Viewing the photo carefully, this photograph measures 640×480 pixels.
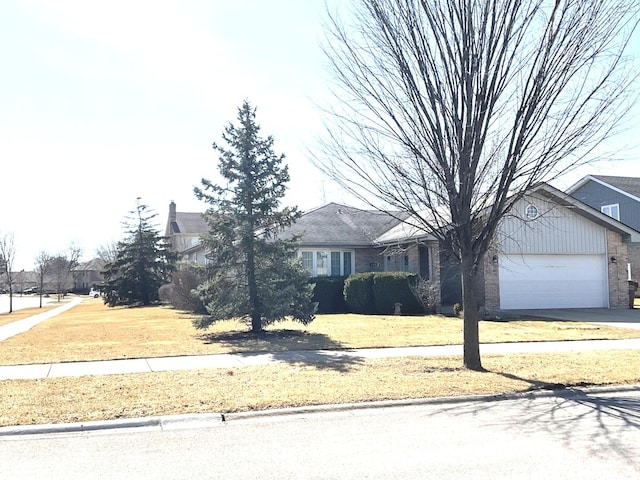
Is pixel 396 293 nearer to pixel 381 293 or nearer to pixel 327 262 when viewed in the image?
pixel 381 293

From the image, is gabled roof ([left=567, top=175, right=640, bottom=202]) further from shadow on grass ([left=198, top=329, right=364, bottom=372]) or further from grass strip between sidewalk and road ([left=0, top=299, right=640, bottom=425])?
shadow on grass ([left=198, top=329, right=364, bottom=372])

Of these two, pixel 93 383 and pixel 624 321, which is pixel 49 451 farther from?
pixel 624 321

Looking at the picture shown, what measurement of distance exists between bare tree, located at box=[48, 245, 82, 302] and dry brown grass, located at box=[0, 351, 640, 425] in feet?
171

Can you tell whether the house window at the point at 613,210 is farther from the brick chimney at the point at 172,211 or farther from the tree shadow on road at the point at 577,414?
the brick chimney at the point at 172,211

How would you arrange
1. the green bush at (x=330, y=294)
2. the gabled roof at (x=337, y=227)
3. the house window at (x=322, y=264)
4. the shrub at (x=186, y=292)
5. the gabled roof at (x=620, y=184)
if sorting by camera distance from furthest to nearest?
1. the gabled roof at (x=620, y=184)
2. the house window at (x=322, y=264)
3. the gabled roof at (x=337, y=227)
4. the shrub at (x=186, y=292)
5. the green bush at (x=330, y=294)

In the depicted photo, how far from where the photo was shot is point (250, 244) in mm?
15352

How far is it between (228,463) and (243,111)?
11876 millimetres

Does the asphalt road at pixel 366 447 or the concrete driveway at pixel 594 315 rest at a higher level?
the concrete driveway at pixel 594 315

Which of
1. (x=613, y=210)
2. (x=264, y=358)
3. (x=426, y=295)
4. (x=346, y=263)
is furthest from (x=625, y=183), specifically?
(x=264, y=358)

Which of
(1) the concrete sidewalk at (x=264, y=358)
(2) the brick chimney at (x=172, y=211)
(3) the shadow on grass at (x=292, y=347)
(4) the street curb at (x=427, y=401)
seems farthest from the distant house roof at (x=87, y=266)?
(4) the street curb at (x=427, y=401)

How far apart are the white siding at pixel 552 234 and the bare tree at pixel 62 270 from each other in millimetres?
46645

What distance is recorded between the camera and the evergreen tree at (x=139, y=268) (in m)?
36.8

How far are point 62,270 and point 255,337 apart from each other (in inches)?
2507

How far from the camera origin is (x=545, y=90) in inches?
351
